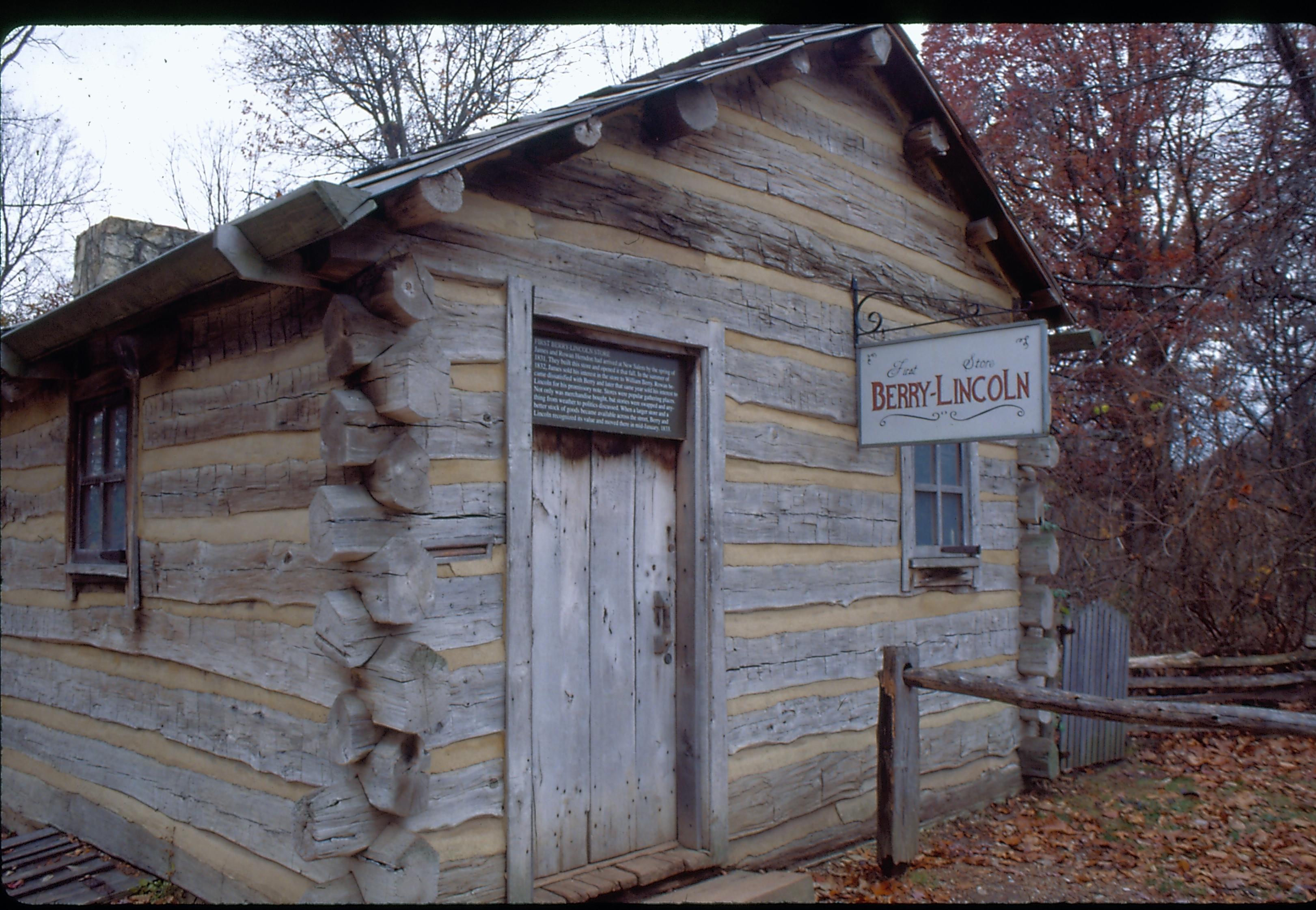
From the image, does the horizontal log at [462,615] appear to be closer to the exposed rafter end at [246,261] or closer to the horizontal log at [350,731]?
the horizontal log at [350,731]

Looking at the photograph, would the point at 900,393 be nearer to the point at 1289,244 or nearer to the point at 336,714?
the point at 336,714

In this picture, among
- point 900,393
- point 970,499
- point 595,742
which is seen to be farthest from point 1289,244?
point 595,742

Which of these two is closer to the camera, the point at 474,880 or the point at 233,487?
the point at 474,880

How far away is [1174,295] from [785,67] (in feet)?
33.0

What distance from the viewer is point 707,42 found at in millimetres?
18688

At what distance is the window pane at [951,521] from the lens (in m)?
7.42

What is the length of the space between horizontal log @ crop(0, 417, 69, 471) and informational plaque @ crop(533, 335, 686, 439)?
3.60 meters

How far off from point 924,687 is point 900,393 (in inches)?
69.3

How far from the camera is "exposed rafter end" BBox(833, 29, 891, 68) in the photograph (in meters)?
6.56

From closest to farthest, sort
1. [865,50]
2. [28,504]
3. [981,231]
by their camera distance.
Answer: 1. [865,50]
2. [28,504]
3. [981,231]

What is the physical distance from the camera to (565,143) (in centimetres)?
461

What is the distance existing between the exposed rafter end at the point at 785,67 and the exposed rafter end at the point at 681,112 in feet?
2.85

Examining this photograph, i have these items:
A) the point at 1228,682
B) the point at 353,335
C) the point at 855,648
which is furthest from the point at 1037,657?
the point at 353,335

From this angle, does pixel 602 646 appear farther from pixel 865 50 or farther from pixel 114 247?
pixel 114 247
